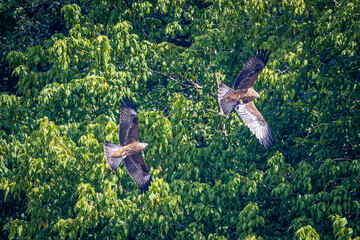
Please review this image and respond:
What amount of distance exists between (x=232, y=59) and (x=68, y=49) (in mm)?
2730

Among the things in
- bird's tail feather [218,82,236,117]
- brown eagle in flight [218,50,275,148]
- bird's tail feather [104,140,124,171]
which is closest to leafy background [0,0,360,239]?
bird's tail feather [104,140,124,171]

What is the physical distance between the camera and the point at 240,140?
780cm

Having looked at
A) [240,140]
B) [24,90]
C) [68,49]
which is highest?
[68,49]

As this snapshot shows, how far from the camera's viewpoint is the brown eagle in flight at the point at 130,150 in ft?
24.2

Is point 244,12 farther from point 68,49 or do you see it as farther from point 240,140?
point 68,49

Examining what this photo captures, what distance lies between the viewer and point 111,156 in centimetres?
733

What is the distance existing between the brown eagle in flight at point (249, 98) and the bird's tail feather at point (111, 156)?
1923 millimetres

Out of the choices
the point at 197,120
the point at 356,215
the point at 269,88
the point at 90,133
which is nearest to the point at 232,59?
the point at 269,88

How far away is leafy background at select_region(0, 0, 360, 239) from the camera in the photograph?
7.11m

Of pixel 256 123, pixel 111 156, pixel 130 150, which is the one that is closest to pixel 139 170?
pixel 130 150

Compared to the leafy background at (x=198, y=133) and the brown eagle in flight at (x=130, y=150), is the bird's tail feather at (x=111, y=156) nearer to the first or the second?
the brown eagle in flight at (x=130, y=150)

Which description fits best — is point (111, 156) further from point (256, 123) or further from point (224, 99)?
point (256, 123)

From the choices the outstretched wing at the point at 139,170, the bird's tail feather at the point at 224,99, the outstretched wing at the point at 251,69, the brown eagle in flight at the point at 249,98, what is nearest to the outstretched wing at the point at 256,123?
the brown eagle in flight at the point at 249,98

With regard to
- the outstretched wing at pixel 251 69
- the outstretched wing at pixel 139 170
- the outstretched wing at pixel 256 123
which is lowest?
the outstretched wing at pixel 139 170
